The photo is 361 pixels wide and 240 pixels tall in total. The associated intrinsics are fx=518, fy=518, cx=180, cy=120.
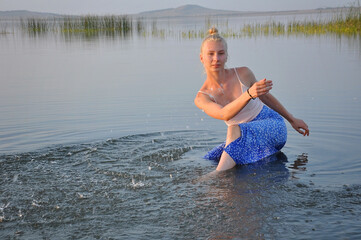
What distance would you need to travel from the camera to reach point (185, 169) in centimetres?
525

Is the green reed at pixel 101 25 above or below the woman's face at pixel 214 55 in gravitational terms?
above

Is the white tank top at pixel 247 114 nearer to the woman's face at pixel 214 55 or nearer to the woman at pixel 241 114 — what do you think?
the woman at pixel 241 114

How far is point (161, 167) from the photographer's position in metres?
5.34

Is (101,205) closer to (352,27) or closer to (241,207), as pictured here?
(241,207)

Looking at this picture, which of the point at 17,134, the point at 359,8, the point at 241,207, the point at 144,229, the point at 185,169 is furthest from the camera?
the point at 359,8

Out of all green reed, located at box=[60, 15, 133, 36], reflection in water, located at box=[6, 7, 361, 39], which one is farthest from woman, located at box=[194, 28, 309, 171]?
green reed, located at box=[60, 15, 133, 36]

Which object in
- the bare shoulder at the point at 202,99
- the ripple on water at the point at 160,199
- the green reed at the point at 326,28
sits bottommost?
the ripple on water at the point at 160,199

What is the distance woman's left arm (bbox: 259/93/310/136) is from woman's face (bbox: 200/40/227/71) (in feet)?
2.07

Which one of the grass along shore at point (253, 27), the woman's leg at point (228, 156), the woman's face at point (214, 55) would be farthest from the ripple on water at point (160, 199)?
the grass along shore at point (253, 27)

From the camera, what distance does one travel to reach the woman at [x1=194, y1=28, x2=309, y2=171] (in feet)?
16.9

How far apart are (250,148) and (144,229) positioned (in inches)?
76.1

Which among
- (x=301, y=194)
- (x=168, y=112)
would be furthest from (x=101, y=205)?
(x=168, y=112)

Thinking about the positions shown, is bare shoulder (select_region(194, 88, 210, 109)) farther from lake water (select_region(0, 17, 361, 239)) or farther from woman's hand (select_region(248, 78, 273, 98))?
woman's hand (select_region(248, 78, 273, 98))

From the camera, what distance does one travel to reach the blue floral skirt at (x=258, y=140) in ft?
17.1
